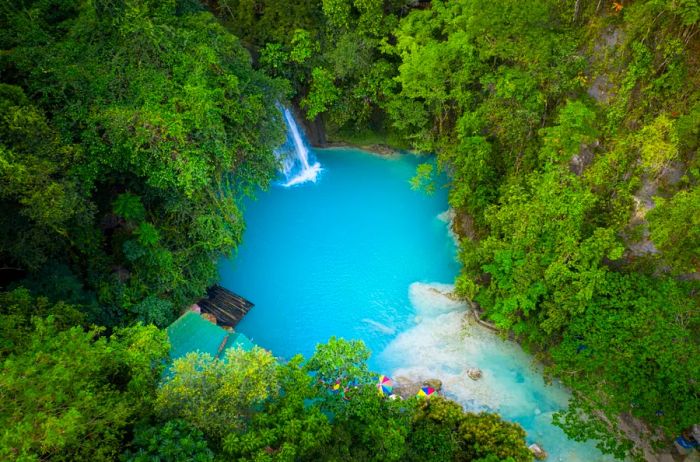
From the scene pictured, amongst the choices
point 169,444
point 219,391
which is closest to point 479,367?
point 219,391

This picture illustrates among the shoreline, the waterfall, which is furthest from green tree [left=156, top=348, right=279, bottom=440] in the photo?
the shoreline

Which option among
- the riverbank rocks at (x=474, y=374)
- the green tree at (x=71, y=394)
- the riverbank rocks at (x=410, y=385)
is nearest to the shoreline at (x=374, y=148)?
the riverbank rocks at (x=474, y=374)

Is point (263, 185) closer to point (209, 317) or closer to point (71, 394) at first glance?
point (209, 317)

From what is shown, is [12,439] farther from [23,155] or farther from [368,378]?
[368,378]

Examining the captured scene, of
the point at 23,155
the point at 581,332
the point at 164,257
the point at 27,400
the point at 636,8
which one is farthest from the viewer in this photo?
the point at 164,257

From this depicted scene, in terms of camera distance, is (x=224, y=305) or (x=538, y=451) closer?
→ (x=538, y=451)

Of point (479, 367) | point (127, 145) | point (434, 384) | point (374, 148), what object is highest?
point (374, 148)

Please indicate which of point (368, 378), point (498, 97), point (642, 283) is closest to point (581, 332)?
point (642, 283)
